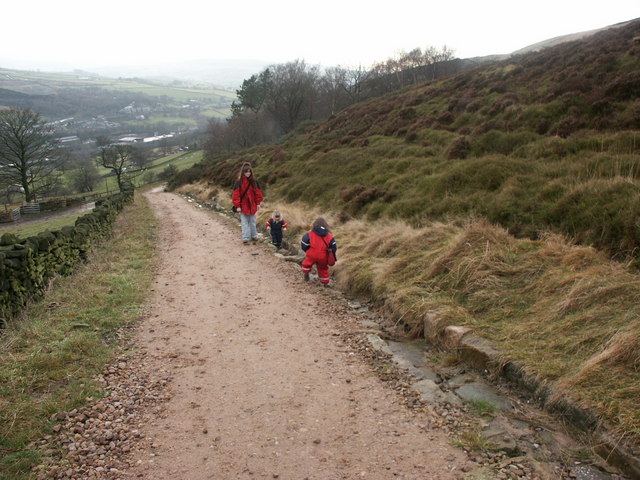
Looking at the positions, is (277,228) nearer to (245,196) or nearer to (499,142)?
(245,196)

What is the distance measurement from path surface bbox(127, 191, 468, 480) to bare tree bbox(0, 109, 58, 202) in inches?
1675

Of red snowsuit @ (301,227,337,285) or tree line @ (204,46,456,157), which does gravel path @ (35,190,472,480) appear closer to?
red snowsuit @ (301,227,337,285)

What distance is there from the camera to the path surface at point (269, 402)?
3242 mm

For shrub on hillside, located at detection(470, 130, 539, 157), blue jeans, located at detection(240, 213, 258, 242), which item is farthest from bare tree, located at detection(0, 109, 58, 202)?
shrub on hillside, located at detection(470, 130, 539, 157)

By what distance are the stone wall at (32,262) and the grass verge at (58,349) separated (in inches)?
9.7

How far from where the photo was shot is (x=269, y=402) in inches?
162

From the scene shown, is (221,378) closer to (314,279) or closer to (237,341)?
(237,341)

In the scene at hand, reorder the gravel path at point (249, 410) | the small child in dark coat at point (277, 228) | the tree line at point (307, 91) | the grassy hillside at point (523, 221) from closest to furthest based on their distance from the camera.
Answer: the gravel path at point (249, 410)
the grassy hillside at point (523, 221)
the small child in dark coat at point (277, 228)
the tree line at point (307, 91)

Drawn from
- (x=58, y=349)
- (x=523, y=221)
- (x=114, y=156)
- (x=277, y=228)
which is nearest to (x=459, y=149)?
(x=523, y=221)

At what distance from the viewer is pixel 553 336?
174 inches

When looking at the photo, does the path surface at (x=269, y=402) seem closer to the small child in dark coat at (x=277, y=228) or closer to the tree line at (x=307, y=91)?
the small child in dark coat at (x=277, y=228)

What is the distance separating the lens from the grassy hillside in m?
4.23

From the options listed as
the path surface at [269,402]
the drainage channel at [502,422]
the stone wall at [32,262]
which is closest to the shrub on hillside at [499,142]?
the path surface at [269,402]

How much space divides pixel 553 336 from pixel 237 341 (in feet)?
12.5
